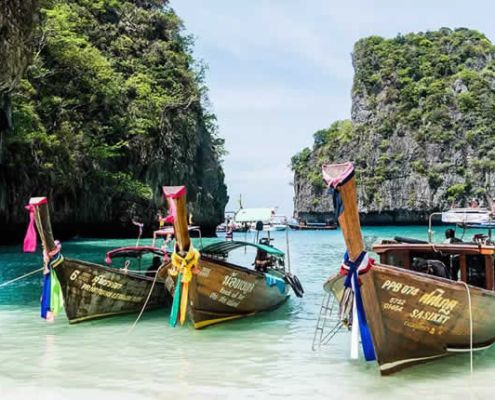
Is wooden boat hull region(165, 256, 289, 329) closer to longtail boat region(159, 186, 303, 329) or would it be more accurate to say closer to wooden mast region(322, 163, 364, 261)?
longtail boat region(159, 186, 303, 329)

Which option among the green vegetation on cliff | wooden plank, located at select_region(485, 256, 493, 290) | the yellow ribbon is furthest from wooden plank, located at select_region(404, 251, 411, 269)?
the green vegetation on cliff

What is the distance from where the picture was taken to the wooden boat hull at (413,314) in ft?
19.4

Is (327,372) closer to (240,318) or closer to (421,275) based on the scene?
(421,275)

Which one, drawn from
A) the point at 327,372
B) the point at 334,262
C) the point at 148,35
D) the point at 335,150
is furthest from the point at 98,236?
the point at 335,150

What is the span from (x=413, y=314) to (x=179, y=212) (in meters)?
3.25

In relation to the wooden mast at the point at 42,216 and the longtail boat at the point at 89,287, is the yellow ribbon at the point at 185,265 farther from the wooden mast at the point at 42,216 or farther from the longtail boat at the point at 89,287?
the wooden mast at the point at 42,216

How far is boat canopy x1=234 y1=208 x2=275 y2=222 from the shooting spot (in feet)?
42.5

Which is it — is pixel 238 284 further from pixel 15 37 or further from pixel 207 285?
pixel 15 37

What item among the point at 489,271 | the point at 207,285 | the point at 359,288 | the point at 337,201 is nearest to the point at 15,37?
the point at 207,285

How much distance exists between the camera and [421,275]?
6062 millimetres

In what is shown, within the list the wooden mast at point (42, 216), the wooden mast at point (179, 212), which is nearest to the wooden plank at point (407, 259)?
the wooden mast at point (179, 212)

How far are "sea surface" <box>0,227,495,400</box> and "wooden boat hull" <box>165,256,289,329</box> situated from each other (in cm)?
22

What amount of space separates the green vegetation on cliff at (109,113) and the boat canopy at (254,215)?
14.7m

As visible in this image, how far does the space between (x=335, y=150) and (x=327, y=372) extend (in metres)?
82.6
